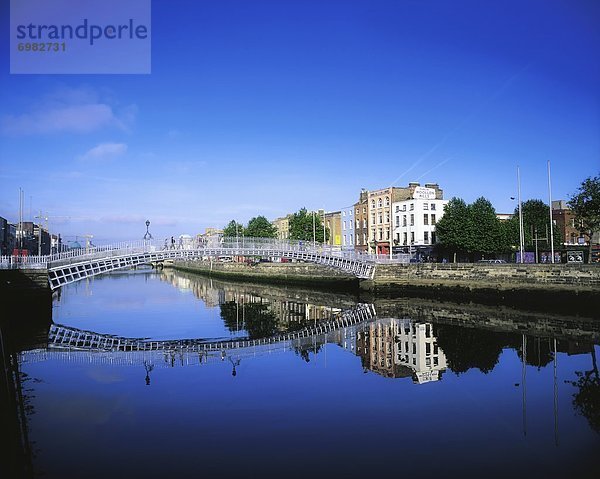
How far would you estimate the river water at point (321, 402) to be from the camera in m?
8.42

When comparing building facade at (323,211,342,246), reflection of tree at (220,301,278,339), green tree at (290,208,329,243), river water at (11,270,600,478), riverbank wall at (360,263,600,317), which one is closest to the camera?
river water at (11,270,600,478)

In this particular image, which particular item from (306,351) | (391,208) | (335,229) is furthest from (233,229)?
(306,351)

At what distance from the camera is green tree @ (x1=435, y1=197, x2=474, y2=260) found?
1928 inches

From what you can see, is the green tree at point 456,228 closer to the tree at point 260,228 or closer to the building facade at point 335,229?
the building facade at point 335,229

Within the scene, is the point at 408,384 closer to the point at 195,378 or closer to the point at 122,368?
the point at 195,378

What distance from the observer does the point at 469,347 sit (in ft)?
59.8

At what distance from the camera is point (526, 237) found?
54.7 metres

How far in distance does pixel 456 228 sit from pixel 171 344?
3602cm

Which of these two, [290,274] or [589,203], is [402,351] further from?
[290,274]

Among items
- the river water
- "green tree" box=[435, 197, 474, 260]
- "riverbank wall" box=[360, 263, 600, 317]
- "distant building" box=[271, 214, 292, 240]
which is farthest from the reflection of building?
"distant building" box=[271, 214, 292, 240]

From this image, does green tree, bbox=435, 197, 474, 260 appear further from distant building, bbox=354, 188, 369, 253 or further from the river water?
the river water

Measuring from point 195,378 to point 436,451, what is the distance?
784cm

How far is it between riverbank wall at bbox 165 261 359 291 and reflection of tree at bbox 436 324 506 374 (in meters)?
27.1

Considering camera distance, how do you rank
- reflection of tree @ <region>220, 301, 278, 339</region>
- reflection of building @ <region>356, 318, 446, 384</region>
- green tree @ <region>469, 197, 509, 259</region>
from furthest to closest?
green tree @ <region>469, 197, 509, 259</region> → reflection of tree @ <region>220, 301, 278, 339</region> → reflection of building @ <region>356, 318, 446, 384</region>
